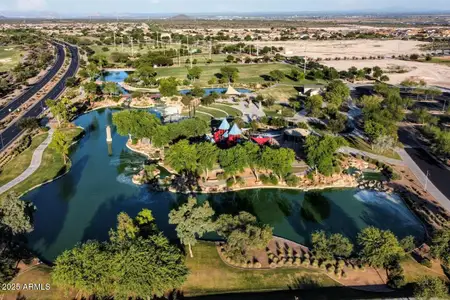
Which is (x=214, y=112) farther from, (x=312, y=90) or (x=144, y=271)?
(x=144, y=271)

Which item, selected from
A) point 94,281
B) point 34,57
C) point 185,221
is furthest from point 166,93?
point 34,57

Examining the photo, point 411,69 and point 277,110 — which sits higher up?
point 411,69

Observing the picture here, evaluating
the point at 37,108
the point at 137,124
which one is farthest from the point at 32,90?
the point at 137,124

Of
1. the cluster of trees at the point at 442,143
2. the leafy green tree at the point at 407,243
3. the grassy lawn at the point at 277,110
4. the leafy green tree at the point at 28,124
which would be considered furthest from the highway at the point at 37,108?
the cluster of trees at the point at 442,143

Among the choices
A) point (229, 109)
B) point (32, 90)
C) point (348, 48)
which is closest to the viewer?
point (229, 109)

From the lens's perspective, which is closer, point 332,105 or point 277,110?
point 332,105

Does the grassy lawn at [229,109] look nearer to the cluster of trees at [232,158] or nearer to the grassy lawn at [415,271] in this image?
the cluster of trees at [232,158]

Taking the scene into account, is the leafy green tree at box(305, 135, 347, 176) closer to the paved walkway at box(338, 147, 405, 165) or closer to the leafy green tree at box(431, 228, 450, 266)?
the paved walkway at box(338, 147, 405, 165)
